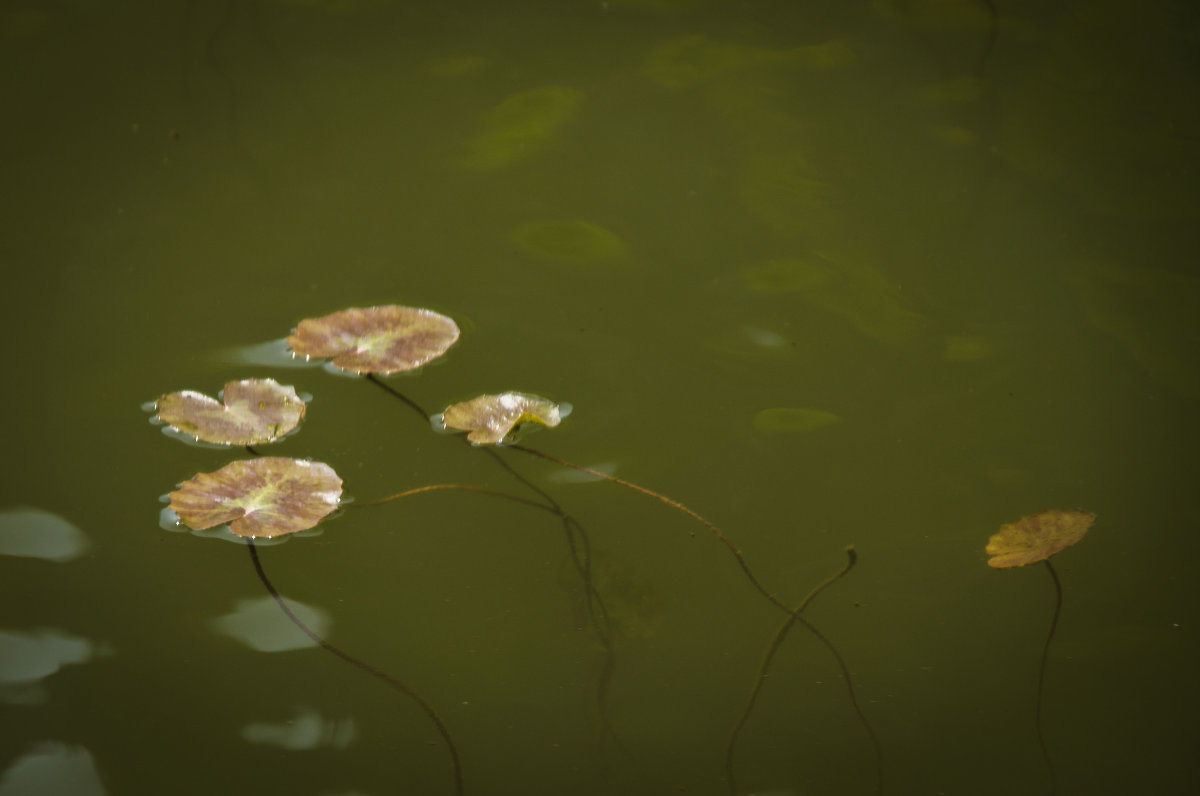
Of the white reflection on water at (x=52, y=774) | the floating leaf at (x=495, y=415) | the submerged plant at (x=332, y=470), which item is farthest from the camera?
the floating leaf at (x=495, y=415)

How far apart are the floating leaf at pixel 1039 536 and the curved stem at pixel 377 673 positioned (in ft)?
2.56

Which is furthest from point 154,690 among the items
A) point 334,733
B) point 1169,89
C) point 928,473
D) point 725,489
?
point 1169,89

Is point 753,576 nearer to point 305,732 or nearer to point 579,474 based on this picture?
point 579,474

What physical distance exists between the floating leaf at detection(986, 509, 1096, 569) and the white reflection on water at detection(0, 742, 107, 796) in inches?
47.5

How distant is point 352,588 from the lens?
46.6 inches

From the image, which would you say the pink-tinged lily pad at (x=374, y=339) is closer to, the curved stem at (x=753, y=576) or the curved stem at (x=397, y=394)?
the curved stem at (x=397, y=394)

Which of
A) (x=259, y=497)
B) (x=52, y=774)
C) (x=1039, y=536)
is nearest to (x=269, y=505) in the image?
(x=259, y=497)

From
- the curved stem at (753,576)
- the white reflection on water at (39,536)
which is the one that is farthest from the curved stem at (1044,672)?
the white reflection on water at (39,536)

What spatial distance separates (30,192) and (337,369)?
622 millimetres

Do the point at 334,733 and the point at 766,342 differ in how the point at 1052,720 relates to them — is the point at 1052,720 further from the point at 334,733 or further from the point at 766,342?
the point at 334,733

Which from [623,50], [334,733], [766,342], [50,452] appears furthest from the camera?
[623,50]

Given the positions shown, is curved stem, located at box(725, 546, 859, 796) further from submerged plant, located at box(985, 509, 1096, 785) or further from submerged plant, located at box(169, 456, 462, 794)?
submerged plant, located at box(169, 456, 462, 794)

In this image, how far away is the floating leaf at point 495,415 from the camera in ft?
4.11

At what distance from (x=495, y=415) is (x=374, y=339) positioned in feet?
0.72
